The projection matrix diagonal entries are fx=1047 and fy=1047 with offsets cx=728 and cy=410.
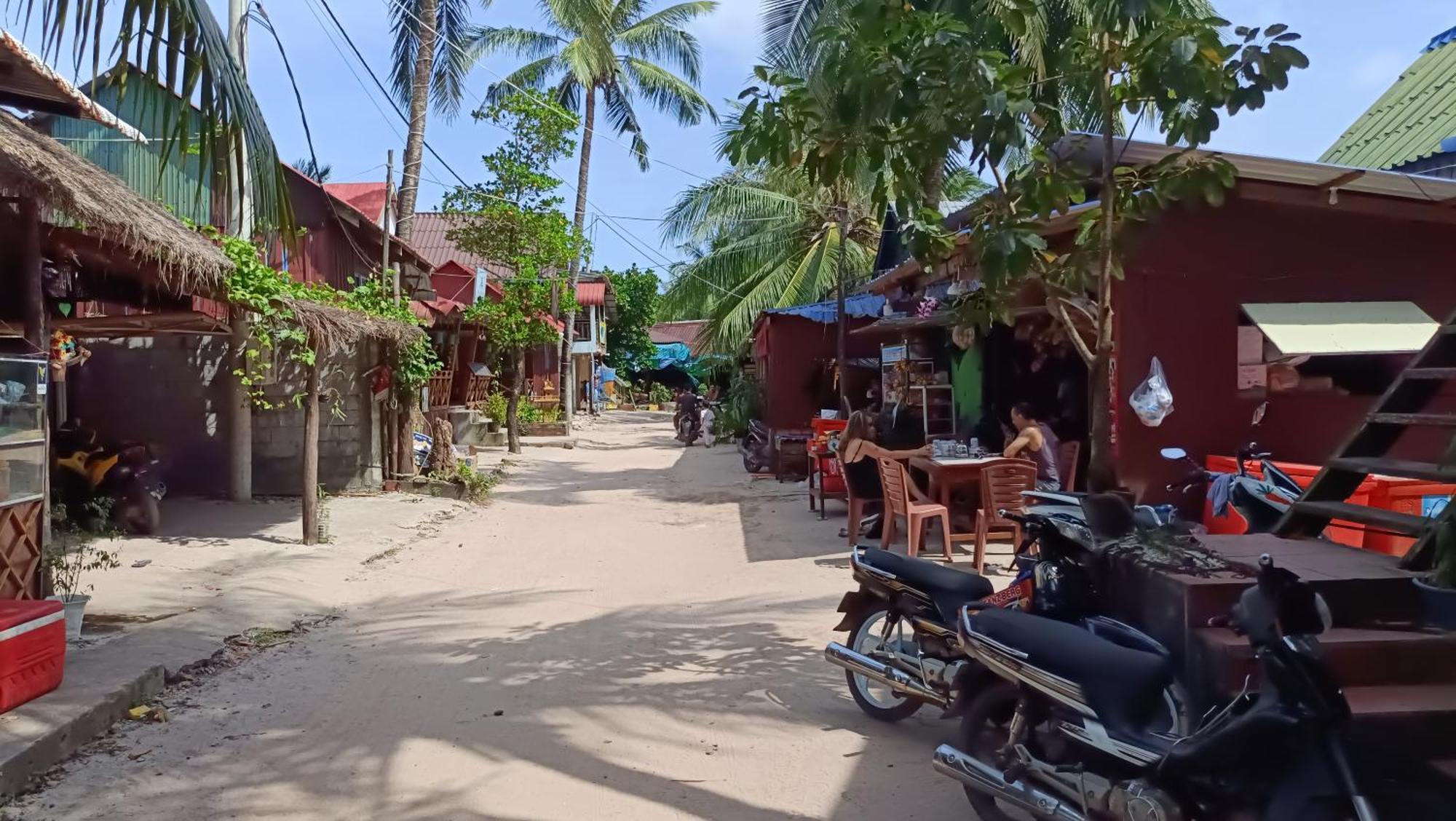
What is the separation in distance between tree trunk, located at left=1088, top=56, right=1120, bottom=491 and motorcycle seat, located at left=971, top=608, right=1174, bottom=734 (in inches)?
63.7

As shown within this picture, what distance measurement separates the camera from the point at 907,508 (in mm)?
8586

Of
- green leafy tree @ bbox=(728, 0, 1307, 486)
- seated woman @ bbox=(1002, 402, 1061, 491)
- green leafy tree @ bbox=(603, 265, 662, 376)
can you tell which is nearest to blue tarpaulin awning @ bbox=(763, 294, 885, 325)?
seated woman @ bbox=(1002, 402, 1061, 491)

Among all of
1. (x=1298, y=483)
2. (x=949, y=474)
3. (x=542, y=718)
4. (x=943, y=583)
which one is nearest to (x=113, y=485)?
(x=542, y=718)

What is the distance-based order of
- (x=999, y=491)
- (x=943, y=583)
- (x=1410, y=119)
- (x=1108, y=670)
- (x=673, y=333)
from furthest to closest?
(x=673, y=333) < (x=1410, y=119) < (x=999, y=491) < (x=943, y=583) < (x=1108, y=670)

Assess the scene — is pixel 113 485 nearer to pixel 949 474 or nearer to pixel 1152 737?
pixel 949 474

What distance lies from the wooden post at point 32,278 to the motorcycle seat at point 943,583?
5.48 metres

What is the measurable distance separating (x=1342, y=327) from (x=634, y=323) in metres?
43.9

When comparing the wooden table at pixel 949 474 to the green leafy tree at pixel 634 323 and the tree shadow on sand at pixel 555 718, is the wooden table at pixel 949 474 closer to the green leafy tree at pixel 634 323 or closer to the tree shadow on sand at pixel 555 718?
the tree shadow on sand at pixel 555 718

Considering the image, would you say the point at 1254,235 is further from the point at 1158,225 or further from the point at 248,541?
the point at 248,541

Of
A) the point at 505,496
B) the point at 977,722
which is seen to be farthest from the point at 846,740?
the point at 505,496

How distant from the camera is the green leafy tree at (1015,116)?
4.53 m

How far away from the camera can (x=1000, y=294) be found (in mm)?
5312

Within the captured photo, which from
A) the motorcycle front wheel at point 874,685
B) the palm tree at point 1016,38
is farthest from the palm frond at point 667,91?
the motorcycle front wheel at point 874,685

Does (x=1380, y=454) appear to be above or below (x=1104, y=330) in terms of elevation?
below
